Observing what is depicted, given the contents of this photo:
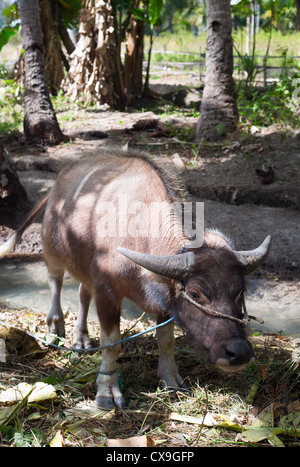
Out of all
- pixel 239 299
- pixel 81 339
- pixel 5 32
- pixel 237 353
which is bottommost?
pixel 81 339

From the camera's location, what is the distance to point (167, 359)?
→ 4.10 metres

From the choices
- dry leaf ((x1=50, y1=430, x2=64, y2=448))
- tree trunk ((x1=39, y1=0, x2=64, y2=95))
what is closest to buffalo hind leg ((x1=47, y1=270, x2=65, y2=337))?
dry leaf ((x1=50, y1=430, x2=64, y2=448))

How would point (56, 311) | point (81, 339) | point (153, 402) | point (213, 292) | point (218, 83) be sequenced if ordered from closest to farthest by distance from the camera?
1. point (213, 292)
2. point (153, 402)
3. point (81, 339)
4. point (56, 311)
5. point (218, 83)

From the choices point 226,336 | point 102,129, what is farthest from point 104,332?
point 102,129

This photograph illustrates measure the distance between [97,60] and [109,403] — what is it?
12.1m

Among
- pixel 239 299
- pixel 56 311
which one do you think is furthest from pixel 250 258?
pixel 56 311

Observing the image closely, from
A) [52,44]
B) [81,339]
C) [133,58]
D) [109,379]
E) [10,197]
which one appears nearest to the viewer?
[109,379]

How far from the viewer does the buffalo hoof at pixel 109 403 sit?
148 inches

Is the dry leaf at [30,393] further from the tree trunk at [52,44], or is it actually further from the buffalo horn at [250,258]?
the tree trunk at [52,44]

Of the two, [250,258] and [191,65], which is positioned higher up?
[191,65]

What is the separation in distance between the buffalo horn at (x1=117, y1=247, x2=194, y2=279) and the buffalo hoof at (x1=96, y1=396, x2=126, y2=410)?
1.21 metres

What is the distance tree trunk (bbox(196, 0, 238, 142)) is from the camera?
9.61 metres

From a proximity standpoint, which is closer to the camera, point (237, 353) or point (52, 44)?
point (237, 353)

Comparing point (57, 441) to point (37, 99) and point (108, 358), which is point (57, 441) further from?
point (37, 99)
